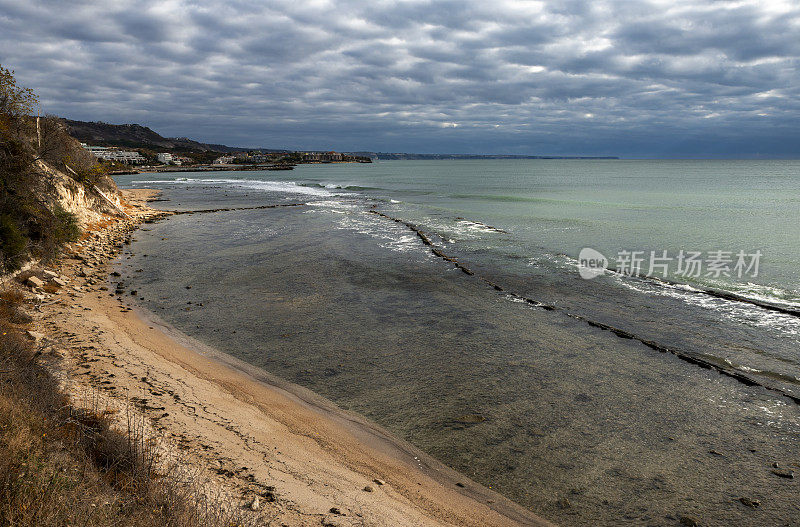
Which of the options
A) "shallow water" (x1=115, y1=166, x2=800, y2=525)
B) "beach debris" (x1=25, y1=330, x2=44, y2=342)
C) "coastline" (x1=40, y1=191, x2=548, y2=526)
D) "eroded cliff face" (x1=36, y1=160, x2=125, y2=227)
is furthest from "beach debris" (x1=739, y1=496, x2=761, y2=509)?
"eroded cliff face" (x1=36, y1=160, x2=125, y2=227)

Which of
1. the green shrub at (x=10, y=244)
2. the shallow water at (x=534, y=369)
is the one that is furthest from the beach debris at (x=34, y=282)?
the shallow water at (x=534, y=369)

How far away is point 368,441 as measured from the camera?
8.85m

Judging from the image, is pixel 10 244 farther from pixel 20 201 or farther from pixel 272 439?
pixel 272 439

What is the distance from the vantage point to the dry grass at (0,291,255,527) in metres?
4.41

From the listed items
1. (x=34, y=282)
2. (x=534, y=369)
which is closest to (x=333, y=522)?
(x=534, y=369)

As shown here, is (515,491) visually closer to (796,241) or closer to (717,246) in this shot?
(717,246)

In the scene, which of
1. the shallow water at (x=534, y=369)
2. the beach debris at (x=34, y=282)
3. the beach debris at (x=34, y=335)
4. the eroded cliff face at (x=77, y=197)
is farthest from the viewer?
the eroded cliff face at (x=77, y=197)

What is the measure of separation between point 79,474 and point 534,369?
1005 centimetres

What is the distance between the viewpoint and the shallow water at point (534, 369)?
782cm

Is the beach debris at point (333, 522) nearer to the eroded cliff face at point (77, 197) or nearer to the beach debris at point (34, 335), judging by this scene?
the beach debris at point (34, 335)

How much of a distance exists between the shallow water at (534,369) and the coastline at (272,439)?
0.64 m

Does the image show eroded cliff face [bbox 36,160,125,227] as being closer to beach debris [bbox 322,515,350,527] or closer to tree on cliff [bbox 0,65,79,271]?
tree on cliff [bbox 0,65,79,271]

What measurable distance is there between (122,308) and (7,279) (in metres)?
3.64

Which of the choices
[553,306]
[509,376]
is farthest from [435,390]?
[553,306]
